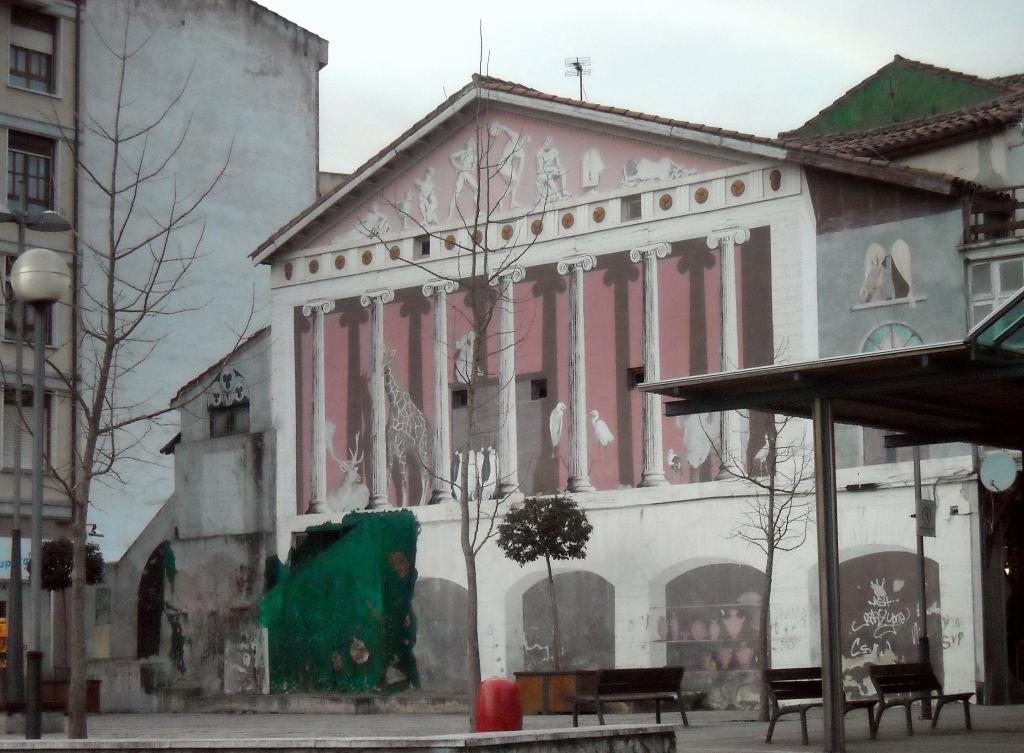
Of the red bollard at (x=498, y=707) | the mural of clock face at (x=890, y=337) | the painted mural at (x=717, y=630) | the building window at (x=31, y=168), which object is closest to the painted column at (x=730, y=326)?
the painted mural at (x=717, y=630)

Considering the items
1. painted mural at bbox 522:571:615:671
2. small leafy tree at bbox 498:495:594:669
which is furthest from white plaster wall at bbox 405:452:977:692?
small leafy tree at bbox 498:495:594:669

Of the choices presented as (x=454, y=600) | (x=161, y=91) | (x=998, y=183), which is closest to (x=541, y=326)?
(x=454, y=600)

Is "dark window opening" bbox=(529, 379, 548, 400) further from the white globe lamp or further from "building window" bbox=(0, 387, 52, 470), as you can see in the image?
the white globe lamp

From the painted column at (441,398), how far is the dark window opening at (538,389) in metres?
2.00

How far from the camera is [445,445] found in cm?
3378

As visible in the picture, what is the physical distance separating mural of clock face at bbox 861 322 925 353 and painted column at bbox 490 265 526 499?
727 cm

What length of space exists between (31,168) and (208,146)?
4552mm

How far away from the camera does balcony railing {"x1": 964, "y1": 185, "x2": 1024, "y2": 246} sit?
89.1ft

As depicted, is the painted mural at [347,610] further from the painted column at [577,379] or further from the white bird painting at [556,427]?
the painted column at [577,379]

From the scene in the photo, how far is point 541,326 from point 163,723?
981 centimetres

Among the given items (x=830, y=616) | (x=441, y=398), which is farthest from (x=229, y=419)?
(x=830, y=616)

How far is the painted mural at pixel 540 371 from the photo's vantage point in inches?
1191

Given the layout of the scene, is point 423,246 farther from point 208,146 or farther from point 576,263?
point 208,146

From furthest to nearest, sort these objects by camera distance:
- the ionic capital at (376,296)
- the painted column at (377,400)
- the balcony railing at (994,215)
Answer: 1. the ionic capital at (376,296)
2. the painted column at (377,400)
3. the balcony railing at (994,215)
